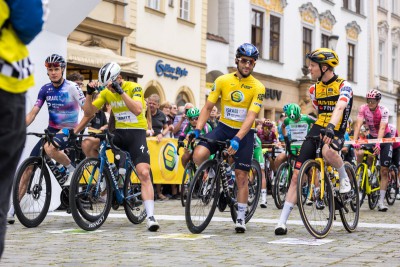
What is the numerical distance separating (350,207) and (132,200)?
2408mm

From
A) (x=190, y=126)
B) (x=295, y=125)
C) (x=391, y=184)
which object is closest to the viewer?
(x=295, y=125)

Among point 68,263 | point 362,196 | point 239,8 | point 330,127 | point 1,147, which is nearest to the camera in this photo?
point 1,147

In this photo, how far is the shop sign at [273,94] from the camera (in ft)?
118

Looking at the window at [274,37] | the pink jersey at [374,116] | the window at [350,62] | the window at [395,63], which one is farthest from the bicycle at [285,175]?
the window at [395,63]

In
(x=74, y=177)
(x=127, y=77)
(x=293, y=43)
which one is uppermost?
(x=293, y=43)

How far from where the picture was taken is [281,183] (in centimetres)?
1498

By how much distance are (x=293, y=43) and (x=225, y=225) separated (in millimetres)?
28570

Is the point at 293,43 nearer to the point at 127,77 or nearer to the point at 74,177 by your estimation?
the point at 127,77

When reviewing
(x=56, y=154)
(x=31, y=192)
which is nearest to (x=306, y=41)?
(x=56, y=154)

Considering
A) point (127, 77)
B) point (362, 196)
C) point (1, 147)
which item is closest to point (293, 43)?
point (127, 77)

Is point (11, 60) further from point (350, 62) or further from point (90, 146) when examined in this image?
point (350, 62)

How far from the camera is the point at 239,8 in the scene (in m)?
33.9

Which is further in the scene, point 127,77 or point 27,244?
point 127,77

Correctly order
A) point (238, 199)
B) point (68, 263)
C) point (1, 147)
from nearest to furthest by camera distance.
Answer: point (1, 147) → point (68, 263) → point (238, 199)
